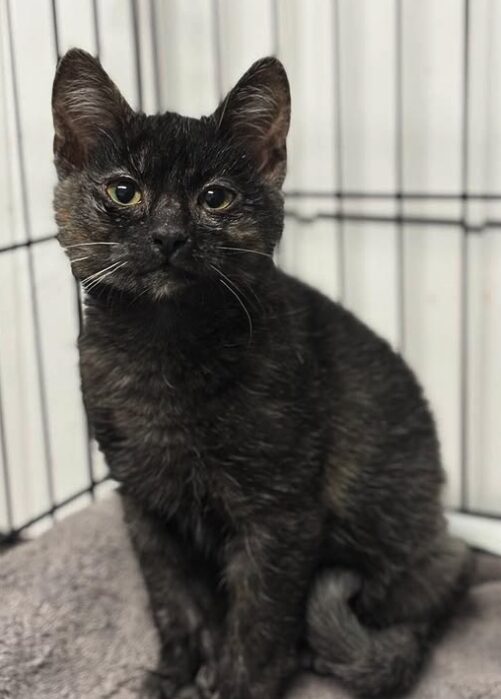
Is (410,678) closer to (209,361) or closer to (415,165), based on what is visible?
(209,361)

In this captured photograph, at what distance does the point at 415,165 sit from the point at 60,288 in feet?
2.02

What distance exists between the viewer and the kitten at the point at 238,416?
0.86 m

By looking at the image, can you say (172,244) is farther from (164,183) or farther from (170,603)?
(170,603)

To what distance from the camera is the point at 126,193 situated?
85 cm

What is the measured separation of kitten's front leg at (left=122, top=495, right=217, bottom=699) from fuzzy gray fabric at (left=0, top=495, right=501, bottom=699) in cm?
6

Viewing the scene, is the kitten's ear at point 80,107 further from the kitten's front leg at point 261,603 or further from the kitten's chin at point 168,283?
the kitten's front leg at point 261,603

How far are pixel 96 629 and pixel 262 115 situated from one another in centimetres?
71

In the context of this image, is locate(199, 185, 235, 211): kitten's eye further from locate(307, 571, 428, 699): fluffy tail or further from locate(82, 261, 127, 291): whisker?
locate(307, 571, 428, 699): fluffy tail

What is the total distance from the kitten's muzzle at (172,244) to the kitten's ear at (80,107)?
0.17m

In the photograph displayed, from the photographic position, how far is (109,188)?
0.86m

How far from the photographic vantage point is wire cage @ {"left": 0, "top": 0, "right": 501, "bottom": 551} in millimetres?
1306

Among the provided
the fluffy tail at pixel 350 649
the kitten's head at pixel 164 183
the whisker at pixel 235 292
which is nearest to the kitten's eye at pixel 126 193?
the kitten's head at pixel 164 183

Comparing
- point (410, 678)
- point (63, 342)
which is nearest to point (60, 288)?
point (63, 342)

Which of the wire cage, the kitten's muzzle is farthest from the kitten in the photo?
the wire cage
